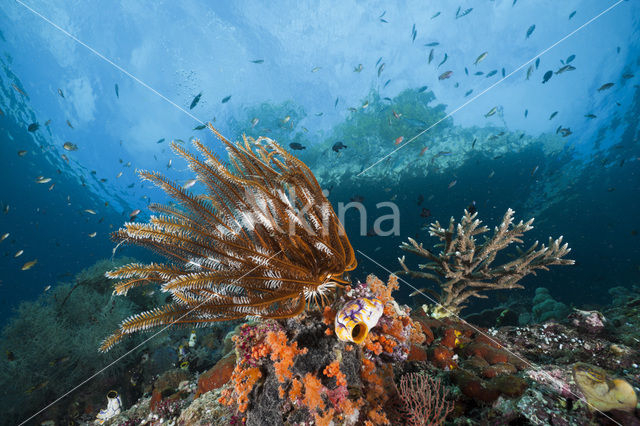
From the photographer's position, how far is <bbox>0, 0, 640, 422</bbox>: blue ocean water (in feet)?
62.1

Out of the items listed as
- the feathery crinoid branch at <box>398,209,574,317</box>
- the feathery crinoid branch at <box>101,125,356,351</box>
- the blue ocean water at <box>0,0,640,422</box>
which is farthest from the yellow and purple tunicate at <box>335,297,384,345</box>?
the blue ocean water at <box>0,0,640,422</box>

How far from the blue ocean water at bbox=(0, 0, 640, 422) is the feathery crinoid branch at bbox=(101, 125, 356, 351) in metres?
16.0

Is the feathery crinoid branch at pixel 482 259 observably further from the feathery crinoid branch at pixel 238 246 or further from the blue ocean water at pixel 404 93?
the blue ocean water at pixel 404 93

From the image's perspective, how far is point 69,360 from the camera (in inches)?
280

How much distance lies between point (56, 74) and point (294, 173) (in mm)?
43001

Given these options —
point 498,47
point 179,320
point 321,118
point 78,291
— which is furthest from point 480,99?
point 78,291

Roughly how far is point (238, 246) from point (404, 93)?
2070 centimetres

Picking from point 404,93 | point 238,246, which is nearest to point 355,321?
point 238,246

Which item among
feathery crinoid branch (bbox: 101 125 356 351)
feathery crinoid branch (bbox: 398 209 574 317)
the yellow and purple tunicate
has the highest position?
feathery crinoid branch (bbox: 101 125 356 351)

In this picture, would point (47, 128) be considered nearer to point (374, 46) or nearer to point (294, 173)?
point (374, 46)

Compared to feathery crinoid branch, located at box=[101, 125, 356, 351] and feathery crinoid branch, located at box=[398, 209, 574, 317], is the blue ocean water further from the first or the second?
feathery crinoid branch, located at box=[101, 125, 356, 351]

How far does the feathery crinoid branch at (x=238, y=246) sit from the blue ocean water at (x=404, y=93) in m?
16.0

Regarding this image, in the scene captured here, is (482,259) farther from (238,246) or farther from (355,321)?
(238,246)

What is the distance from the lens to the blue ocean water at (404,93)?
1894 cm
